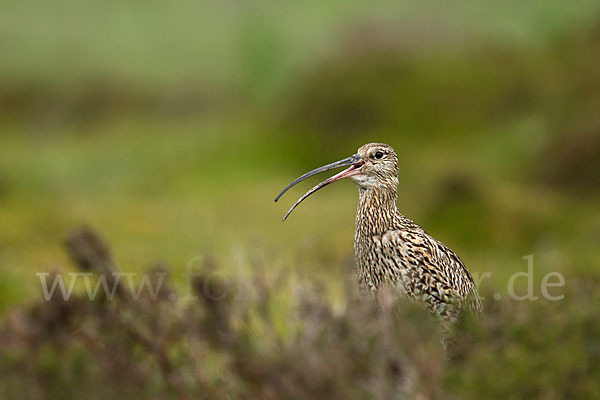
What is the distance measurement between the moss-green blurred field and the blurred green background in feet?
0.24

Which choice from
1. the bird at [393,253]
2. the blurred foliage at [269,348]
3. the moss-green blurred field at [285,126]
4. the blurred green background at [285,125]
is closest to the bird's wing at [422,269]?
the bird at [393,253]

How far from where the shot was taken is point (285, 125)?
80.6 feet

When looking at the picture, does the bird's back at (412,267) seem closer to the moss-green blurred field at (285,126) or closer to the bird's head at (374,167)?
the bird's head at (374,167)

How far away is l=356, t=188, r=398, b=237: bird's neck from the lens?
516 centimetres

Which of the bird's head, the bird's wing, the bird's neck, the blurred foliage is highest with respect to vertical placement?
the bird's head

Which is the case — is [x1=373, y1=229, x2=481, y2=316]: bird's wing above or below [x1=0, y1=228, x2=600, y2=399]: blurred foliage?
above

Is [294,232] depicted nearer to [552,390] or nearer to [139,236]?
[139,236]

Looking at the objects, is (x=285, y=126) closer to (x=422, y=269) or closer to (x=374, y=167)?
(x=374, y=167)

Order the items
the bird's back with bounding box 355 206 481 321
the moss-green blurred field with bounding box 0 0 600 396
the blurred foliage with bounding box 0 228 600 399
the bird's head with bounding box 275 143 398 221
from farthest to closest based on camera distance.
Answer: the moss-green blurred field with bounding box 0 0 600 396 → the bird's head with bounding box 275 143 398 221 → the bird's back with bounding box 355 206 481 321 → the blurred foliage with bounding box 0 228 600 399

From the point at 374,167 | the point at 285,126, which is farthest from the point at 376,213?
the point at 285,126

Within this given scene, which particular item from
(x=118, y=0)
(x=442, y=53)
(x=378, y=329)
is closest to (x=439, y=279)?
(x=378, y=329)

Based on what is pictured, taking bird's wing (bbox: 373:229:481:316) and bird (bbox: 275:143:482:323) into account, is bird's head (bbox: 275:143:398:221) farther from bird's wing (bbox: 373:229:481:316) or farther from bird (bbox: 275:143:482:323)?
bird's wing (bbox: 373:229:481:316)

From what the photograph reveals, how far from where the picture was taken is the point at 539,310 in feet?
18.7

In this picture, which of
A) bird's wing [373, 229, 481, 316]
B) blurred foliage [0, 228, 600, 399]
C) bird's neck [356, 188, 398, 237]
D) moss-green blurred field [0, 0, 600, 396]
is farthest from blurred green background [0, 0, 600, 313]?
bird's wing [373, 229, 481, 316]
